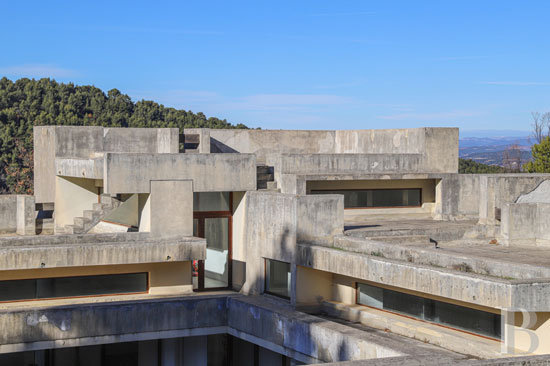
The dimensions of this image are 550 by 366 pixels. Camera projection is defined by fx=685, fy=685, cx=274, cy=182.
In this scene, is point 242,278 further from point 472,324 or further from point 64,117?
point 64,117

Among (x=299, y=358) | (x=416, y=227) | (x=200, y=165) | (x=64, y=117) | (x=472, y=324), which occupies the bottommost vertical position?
(x=299, y=358)

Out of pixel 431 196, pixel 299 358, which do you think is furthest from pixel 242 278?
pixel 431 196

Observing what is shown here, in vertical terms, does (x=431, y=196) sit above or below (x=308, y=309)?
above

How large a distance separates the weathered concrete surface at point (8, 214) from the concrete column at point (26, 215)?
0.25 m

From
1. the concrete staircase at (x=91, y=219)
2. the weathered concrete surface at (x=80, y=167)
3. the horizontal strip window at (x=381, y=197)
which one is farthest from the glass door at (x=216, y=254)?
the horizontal strip window at (x=381, y=197)

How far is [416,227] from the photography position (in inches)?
938

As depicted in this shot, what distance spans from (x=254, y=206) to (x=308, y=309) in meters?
3.72

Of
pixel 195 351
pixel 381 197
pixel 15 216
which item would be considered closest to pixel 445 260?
pixel 195 351

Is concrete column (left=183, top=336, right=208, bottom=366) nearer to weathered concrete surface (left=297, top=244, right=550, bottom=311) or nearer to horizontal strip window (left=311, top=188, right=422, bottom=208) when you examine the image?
weathered concrete surface (left=297, top=244, right=550, bottom=311)

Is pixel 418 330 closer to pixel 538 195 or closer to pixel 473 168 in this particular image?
pixel 538 195

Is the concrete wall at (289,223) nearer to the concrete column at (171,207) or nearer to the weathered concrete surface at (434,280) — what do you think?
the weathered concrete surface at (434,280)

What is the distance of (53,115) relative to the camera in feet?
195

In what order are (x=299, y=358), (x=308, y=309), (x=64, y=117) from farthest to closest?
(x=64, y=117) → (x=308, y=309) → (x=299, y=358)

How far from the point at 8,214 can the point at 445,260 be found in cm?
1627
